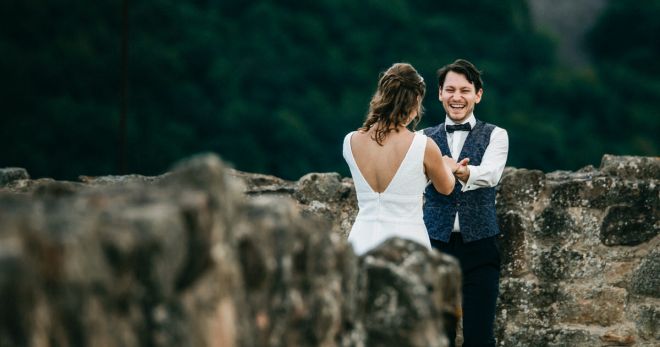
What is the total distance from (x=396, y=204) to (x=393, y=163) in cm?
14

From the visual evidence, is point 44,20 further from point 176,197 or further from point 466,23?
point 176,197

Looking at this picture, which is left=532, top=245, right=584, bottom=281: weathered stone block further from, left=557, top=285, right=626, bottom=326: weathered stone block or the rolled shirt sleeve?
the rolled shirt sleeve

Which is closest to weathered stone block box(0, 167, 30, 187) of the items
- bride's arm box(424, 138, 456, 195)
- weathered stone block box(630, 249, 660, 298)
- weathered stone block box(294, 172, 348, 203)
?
weathered stone block box(294, 172, 348, 203)

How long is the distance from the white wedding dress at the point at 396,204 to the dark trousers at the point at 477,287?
0.77ft

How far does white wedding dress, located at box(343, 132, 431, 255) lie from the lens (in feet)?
10.7

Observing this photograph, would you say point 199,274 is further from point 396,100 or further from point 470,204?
point 470,204

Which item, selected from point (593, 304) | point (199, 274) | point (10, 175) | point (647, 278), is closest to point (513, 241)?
point (593, 304)

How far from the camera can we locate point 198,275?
1538 mm

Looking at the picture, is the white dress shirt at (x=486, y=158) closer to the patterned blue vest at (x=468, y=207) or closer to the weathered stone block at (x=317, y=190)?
the patterned blue vest at (x=468, y=207)

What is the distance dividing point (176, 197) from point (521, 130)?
28.6 m

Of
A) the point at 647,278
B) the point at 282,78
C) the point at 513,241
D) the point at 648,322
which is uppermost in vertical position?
the point at 282,78

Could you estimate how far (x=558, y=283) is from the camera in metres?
4.12

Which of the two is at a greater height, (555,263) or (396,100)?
(396,100)

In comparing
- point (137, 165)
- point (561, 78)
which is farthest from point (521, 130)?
point (137, 165)
